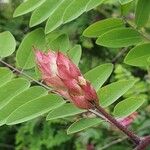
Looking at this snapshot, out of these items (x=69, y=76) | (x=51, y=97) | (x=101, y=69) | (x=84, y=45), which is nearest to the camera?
(x=69, y=76)

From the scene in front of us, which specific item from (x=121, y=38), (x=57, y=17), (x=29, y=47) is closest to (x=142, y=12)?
(x=121, y=38)

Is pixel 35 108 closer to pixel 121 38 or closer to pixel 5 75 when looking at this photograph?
pixel 5 75

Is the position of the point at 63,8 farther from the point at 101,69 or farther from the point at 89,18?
the point at 89,18

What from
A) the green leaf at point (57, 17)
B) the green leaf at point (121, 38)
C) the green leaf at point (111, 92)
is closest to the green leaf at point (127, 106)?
the green leaf at point (111, 92)

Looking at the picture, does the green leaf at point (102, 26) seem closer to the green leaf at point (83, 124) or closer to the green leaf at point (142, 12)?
the green leaf at point (142, 12)

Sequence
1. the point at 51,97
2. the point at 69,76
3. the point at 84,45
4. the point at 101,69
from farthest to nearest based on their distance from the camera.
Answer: the point at 84,45 < the point at 101,69 < the point at 51,97 < the point at 69,76

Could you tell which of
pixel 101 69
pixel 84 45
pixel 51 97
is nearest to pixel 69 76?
pixel 51 97

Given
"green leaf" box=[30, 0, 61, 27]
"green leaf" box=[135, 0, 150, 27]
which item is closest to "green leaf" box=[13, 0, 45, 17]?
"green leaf" box=[30, 0, 61, 27]
